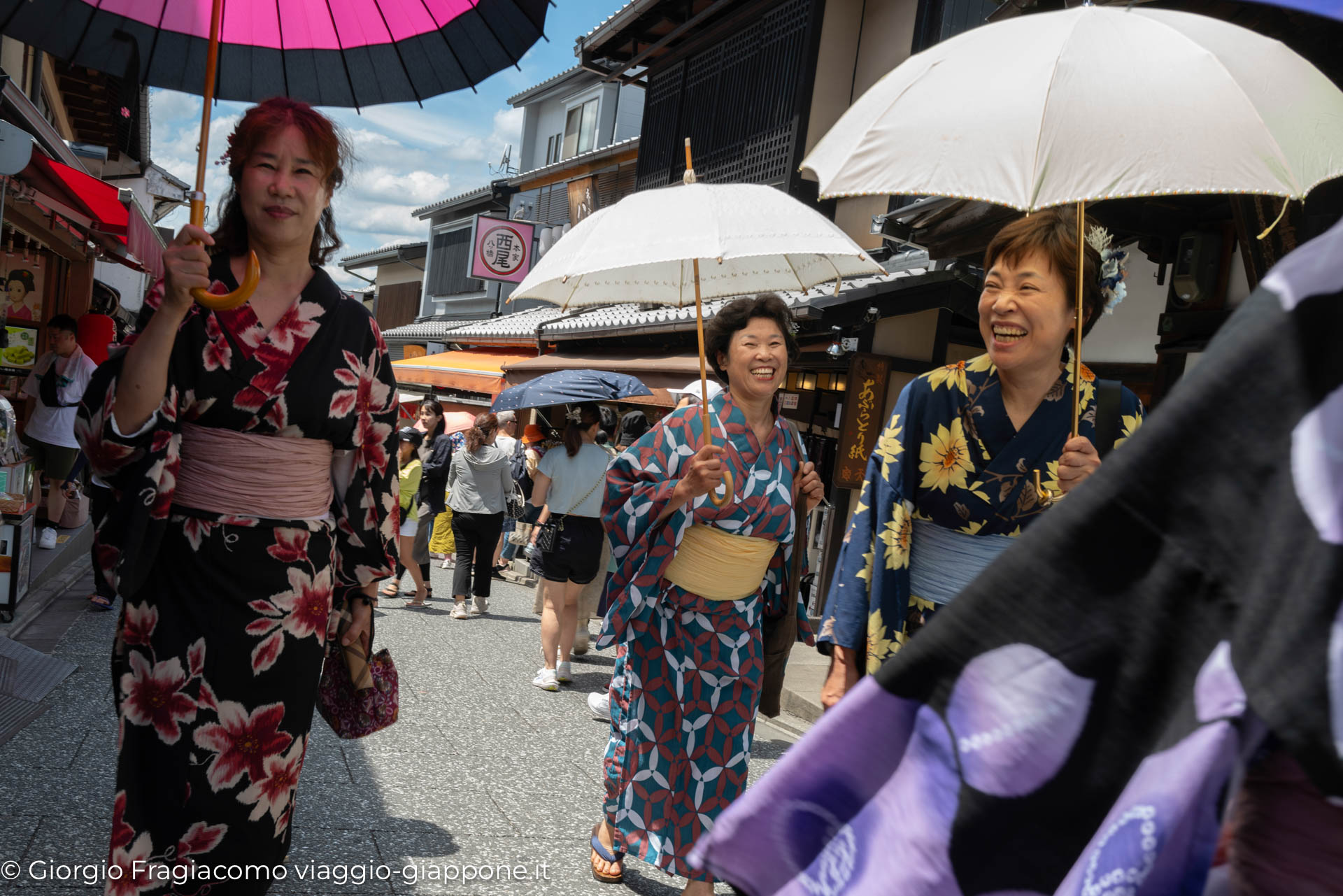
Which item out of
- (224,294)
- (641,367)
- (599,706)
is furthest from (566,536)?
(641,367)

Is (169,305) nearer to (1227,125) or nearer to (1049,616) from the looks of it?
(1049,616)

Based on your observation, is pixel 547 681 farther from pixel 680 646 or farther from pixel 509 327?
pixel 509 327

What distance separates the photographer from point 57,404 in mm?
8617

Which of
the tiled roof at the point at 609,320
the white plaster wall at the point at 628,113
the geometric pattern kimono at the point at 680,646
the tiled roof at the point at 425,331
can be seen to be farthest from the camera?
the tiled roof at the point at 425,331

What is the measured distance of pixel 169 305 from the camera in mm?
2301

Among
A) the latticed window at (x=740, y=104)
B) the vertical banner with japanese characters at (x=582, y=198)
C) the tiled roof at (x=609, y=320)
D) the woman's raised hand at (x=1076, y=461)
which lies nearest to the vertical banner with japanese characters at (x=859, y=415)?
the tiled roof at (x=609, y=320)

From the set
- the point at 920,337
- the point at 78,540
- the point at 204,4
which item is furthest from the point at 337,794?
the point at 920,337

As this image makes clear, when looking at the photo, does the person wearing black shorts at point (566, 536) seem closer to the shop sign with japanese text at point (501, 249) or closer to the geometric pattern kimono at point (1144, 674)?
the geometric pattern kimono at point (1144, 674)

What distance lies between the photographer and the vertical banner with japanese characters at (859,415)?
9430 millimetres

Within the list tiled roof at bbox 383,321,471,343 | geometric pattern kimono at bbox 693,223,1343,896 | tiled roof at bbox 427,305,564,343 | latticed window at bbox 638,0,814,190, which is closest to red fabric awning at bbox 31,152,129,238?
geometric pattern kimono at bbox 693,223,1343,896

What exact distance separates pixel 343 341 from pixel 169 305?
0.51 meters

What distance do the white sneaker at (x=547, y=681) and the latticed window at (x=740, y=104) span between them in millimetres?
7834

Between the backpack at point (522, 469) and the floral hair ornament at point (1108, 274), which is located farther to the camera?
the backpack at point (522, 469)

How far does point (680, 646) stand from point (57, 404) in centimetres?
715
